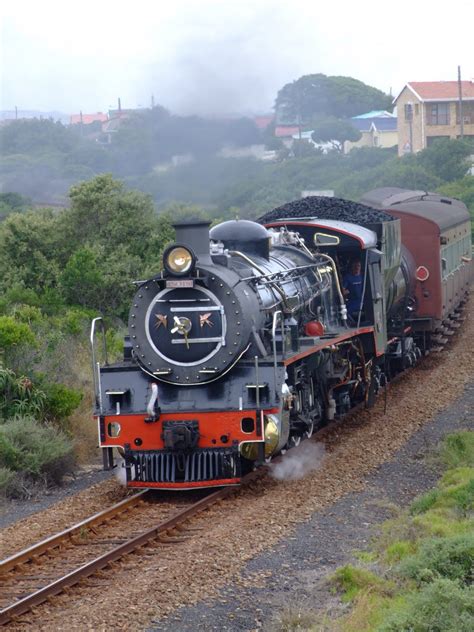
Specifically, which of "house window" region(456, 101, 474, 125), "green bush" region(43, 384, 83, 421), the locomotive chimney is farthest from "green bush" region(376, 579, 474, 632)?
"house window" region(456, 101, 474, 125)

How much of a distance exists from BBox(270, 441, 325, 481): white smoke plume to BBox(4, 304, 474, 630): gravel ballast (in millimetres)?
137

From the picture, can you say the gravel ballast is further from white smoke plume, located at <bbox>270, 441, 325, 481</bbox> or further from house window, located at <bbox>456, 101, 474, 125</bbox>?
house window, located at <bbox>456, 101, 474, 125</bbox>

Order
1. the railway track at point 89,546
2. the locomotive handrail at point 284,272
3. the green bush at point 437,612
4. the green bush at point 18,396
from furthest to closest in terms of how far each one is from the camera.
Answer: the green bush at point 18,396, the locomotive handrail at point 284,272, the railway track at point 89,546, the green bush at point 437,612

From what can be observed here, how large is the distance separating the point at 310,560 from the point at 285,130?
1454 inches

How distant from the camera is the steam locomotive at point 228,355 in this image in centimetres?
1177

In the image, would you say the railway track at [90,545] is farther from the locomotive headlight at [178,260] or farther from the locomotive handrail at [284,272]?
the locomotive headlight at [178,260]

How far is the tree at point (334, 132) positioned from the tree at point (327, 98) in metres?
0.82

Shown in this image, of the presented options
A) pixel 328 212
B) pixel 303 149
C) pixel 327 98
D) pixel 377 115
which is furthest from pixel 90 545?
pixel 377 115

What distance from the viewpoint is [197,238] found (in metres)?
12.2

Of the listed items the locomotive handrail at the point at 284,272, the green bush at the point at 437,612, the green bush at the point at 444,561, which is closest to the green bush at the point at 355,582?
the green bush at the point at 444,561

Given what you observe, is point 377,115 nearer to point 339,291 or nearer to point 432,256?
point 432,256

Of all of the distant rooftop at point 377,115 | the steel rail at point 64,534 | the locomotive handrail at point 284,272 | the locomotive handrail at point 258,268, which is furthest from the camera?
the distant rooftop at point 377,115

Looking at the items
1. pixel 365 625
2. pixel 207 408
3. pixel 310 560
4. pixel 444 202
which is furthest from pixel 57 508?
pixel 444 202

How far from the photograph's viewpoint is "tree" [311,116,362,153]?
5897 cm
